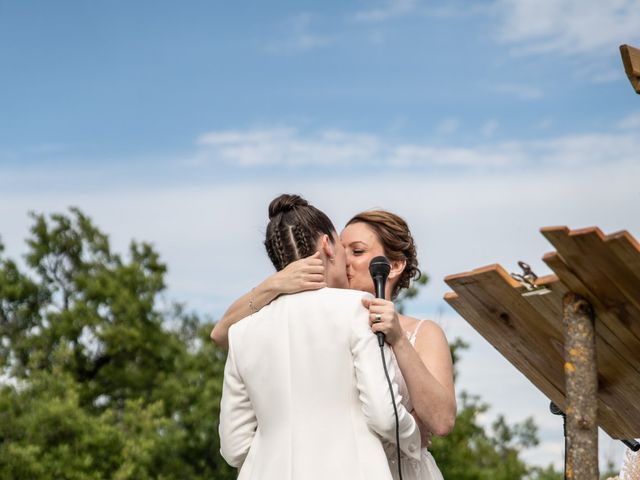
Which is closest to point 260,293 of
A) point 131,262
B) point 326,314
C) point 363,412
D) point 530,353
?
point 326,314

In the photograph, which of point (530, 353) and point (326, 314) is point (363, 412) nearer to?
point (326, 314)

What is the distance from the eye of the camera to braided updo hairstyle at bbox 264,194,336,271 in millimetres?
4168

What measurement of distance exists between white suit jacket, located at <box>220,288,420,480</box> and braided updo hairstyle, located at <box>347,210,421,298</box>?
1.06 meters

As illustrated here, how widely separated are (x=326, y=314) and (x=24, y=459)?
17011 mm

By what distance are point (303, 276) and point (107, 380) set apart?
21319mm

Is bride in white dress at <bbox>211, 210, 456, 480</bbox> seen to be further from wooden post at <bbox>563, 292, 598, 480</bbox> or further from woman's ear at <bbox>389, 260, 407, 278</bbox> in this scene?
wooden post at <bbox>563, 292, 598, 480</bbox>

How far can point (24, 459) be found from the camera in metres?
19.6

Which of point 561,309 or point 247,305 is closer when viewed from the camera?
point 561,309

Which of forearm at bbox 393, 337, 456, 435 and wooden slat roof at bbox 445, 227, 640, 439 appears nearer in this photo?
wooden slat roof at bbox 445, 227, 640, 439

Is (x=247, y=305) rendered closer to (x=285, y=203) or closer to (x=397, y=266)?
(x=285, y=203)

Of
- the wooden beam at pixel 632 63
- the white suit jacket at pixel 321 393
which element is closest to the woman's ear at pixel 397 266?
the white suit jacket at pixel 321 393

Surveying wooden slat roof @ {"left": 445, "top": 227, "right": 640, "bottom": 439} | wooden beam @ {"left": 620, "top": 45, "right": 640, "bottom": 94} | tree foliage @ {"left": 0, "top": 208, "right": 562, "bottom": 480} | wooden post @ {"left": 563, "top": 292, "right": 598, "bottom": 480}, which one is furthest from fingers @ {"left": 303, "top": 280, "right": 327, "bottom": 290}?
tree foliage @ {"left": 0, "top": 208, "right": 562, "bottom": 480}

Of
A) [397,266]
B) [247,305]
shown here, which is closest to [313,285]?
[247,305]

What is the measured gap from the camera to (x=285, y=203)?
4.25 m
